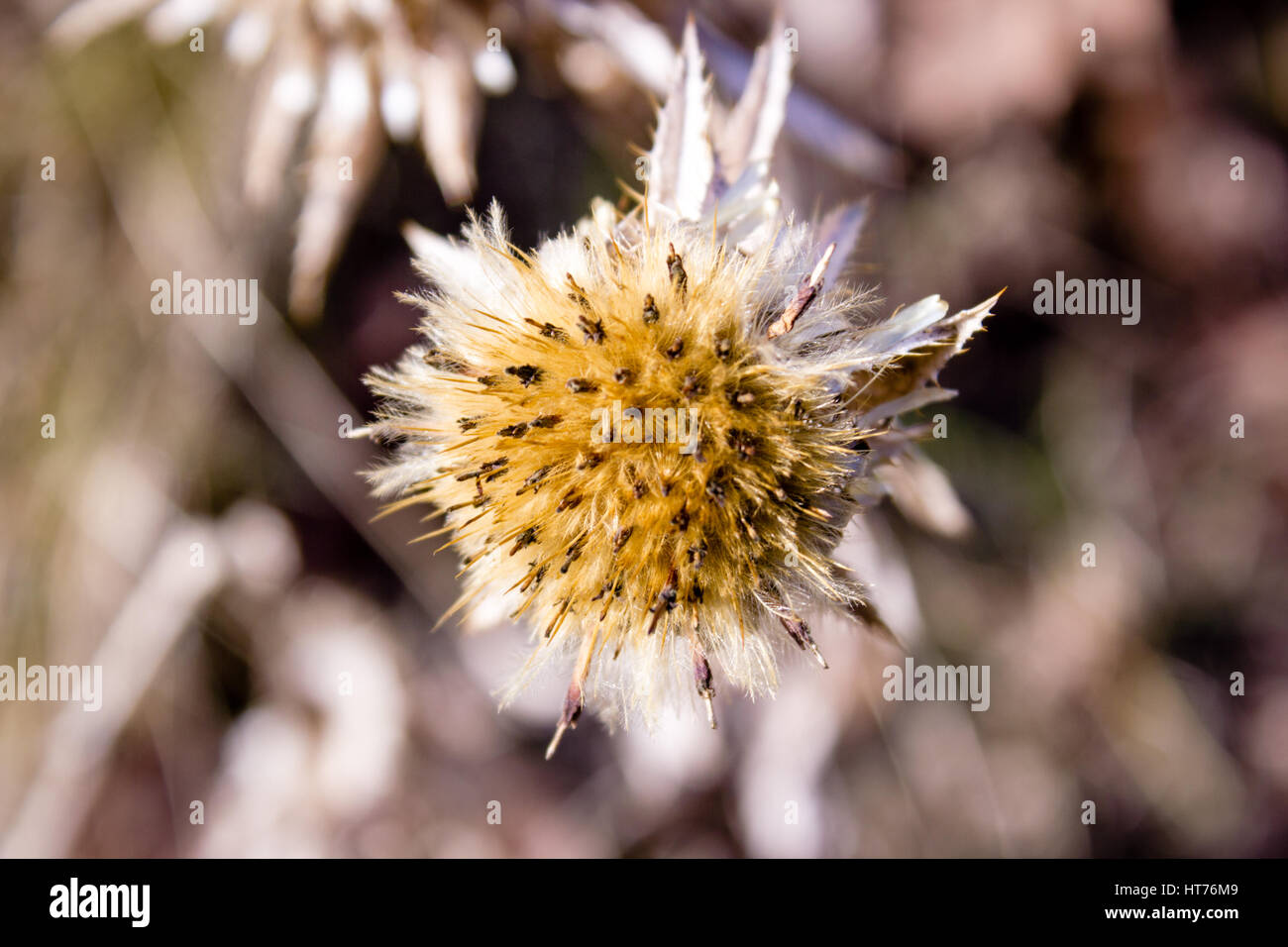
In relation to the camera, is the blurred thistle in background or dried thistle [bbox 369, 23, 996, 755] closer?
dried thistle [bbox 369, 23, 996, 755]

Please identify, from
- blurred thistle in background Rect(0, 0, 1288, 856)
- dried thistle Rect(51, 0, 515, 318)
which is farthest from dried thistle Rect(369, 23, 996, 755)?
blurred thistle in background Rect(0, 0, 1288, 856)

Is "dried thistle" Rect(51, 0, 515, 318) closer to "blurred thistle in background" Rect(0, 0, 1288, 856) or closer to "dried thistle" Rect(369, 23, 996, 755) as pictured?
"blurred thistle in background" Rect(0, 0, 1288, 856)

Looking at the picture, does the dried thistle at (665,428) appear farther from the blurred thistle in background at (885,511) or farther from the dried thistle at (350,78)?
→ the blurred thistle in background at (885,511)

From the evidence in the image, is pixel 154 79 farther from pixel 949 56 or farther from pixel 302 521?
pixel 949 56

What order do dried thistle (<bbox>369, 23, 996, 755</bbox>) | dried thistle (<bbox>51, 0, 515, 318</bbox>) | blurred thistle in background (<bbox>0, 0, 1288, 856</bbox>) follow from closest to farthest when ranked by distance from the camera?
dried thistle (<bbox>369, 23, 996, 755</bbox>)
dried thistle (<bbox>51, 0, 515, 318</bbox>)
blurred thistle in background (<bbox>0, 0, 1288, 856</bbox>)

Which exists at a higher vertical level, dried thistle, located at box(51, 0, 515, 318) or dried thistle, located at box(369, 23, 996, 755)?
dried thistle, located at box(51, 0, 515, 318)

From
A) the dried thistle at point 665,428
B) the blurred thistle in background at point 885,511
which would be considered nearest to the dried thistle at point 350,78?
the blurred thistle in background at point 885,511

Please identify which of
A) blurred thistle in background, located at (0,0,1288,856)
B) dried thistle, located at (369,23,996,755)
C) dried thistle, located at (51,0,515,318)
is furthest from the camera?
blurred thistle in background, located at (0,0,1288,856)
